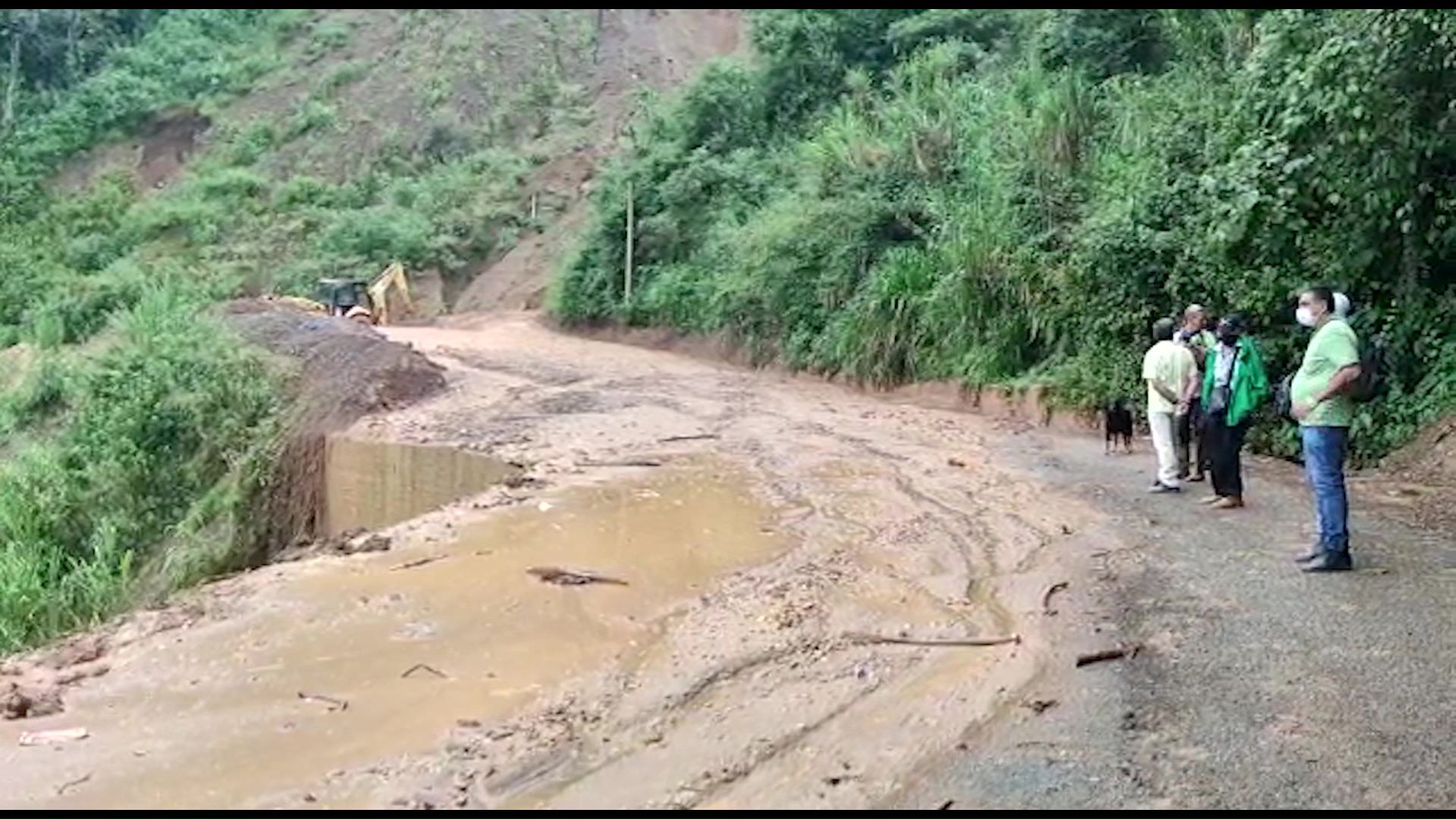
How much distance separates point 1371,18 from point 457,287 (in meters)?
32.2

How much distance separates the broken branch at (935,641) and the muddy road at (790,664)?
0.07ft

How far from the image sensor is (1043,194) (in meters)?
19.0

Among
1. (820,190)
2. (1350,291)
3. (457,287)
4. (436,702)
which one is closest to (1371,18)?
(1350,291)

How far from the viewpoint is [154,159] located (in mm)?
50156

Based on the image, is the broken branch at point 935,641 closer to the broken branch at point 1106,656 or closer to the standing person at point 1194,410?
the broken branch at point 1106,656

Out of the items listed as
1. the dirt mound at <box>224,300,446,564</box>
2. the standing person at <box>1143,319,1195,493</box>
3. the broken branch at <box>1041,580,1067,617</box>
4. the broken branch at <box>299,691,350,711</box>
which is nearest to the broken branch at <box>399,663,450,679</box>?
the broken branch at <box>299,691,350,711</box>

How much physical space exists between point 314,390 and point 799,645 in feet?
43.3

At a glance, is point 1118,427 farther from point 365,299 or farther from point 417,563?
point 365,299

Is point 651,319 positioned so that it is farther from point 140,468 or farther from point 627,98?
point 627,98

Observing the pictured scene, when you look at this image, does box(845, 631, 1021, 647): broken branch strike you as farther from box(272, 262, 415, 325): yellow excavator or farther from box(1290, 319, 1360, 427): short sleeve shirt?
box(272, 262, 415, 325): yellow excavator

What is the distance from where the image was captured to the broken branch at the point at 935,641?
7008 millimetres

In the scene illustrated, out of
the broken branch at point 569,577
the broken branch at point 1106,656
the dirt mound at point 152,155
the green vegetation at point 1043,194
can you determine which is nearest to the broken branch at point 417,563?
the broken branch at point 569,577

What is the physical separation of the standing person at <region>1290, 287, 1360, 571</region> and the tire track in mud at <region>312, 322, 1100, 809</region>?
1.83 meters

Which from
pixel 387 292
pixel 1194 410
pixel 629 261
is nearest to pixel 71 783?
pixel 1194 410
